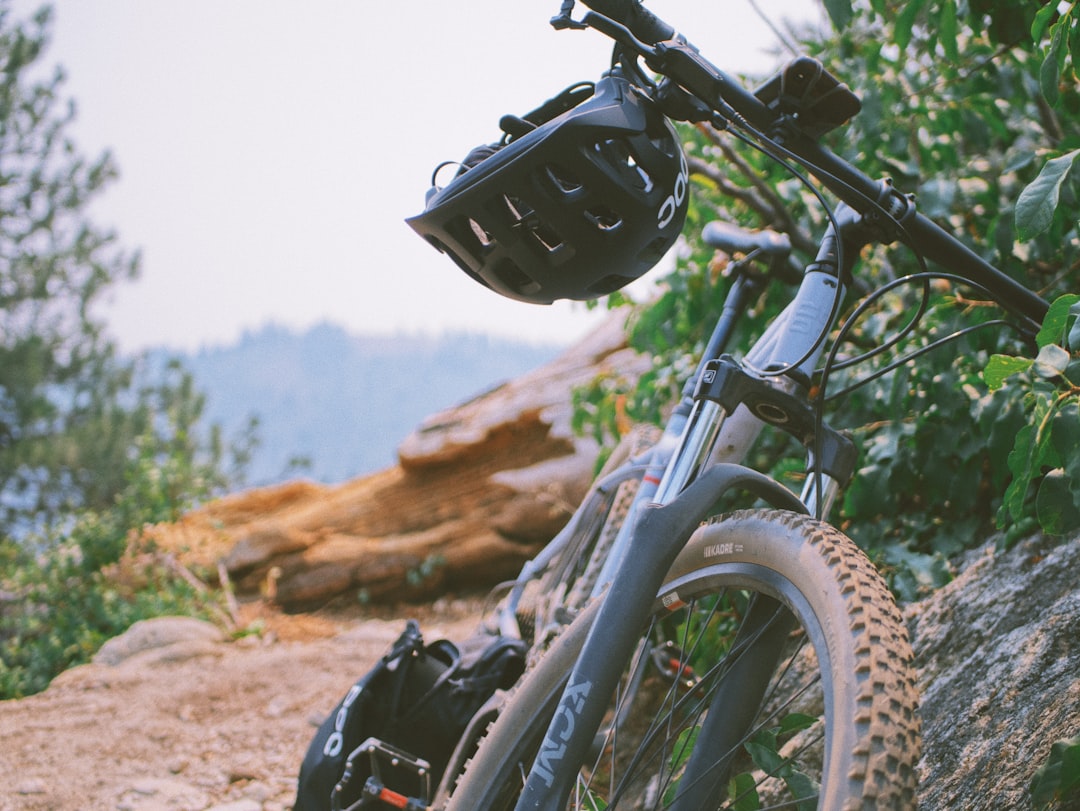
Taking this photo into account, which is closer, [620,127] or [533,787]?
[533,787]

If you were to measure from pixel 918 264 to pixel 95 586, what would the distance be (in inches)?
258

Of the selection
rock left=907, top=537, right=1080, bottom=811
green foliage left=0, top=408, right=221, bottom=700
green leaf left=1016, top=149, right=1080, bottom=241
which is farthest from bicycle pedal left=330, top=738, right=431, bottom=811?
green foliage left=0, top=408, right=221, bottom=700

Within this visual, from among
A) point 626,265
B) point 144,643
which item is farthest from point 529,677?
point 144,643

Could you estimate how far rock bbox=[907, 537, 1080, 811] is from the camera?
1.42m

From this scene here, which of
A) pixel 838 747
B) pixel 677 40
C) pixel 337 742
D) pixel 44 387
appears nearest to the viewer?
pixel 838 747

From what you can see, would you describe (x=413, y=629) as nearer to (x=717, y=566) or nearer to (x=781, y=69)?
(x=717, y=566)

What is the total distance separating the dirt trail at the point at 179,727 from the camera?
→ 109 inches

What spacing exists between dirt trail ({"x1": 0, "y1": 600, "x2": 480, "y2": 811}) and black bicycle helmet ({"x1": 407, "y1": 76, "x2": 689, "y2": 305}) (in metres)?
1.74

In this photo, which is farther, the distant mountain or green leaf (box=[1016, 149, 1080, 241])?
the distant mountain

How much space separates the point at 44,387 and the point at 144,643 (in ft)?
37.1

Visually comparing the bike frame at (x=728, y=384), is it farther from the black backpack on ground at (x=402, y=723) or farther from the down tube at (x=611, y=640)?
the black backpack on ground at (x=402, y=723)

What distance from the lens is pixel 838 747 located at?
90cm

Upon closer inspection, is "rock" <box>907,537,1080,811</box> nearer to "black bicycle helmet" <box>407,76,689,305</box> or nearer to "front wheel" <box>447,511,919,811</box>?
"front wheel" <box>447,511,919,811</box>

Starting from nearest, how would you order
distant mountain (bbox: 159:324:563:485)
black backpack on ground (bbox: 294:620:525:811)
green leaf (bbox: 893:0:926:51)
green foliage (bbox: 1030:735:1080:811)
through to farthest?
green foliage (bbox: 1030:735:1080:811) → black backpack on ground (bbox: 294:620:525:811) → green leaf (bbox: 893:0:926:51) → distant mountain (bbox: 159:324:563:485)
